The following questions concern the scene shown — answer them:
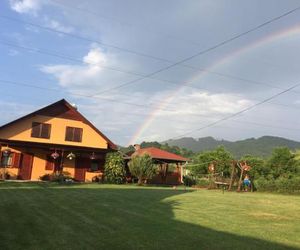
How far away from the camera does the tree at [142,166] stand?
87.0ft

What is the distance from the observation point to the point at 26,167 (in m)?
26.4

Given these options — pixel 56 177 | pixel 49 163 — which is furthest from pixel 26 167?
pixel 56 177

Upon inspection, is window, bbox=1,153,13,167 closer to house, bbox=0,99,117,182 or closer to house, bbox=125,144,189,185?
house, bbox=0,99,117,182

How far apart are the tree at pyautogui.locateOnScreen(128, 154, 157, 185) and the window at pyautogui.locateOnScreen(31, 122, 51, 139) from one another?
23.1ft

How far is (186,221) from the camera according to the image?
8.95m

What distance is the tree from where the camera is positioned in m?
26.5

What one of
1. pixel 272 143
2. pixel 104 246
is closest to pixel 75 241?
pixel 104 246

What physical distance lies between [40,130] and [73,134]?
2775 millimetres

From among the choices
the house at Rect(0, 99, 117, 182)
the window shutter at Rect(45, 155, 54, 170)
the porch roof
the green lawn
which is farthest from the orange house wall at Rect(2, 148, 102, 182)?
the green lawn

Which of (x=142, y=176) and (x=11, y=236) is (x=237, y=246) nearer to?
(x=11, y=236)

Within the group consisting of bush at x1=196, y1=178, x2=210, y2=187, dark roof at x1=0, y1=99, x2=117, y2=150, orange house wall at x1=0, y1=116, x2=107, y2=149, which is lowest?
bush at x1=196, y1=178, x2=210, y2=187

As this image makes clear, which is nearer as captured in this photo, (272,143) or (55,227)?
(55,227)

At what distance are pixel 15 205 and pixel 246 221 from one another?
6908mm

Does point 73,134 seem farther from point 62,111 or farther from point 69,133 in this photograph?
point 62,111
